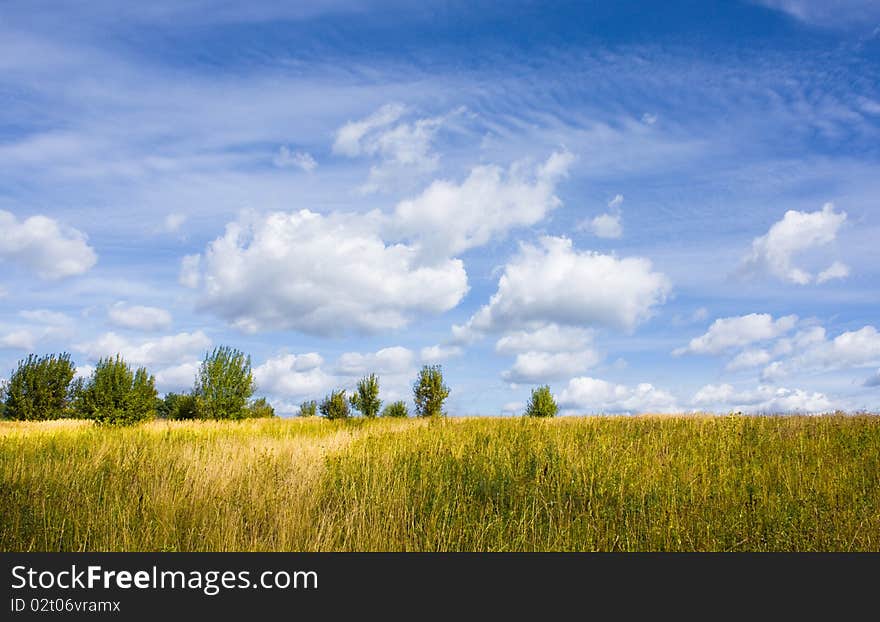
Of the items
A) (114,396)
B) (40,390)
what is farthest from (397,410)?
(40,390)

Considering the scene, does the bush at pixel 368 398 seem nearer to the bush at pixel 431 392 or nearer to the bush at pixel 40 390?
the bush at pixel 431 392

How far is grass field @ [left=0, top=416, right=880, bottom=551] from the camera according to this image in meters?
4.99

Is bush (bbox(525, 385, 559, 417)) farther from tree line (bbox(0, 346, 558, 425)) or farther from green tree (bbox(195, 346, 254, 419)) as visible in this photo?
green tree (bbox(195, 346, 254, 419))

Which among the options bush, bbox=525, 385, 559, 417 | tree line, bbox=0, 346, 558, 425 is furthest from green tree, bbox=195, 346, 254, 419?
bush, bbox=525, 385, 559, 417

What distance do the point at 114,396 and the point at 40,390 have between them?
20204mm

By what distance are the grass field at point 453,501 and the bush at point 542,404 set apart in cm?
2091

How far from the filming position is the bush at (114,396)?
83.2 feet

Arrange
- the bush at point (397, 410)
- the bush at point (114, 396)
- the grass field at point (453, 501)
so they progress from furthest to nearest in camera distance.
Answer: the bush at point (397, 410), the bush at point (114, 396), the grass field at point (453, 501)

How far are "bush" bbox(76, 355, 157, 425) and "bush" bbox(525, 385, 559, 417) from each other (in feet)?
65.2

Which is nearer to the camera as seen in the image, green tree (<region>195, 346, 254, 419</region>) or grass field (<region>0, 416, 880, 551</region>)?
grass field (<region>0, 416, 880, 551</region>)

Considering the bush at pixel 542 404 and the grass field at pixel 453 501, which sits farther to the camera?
the bush at pixel 542 404

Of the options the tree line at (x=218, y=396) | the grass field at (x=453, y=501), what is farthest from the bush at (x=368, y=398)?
the grass field at (x=453, y=501)
